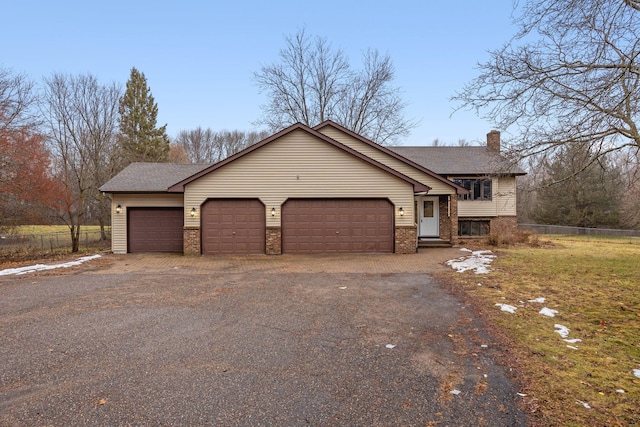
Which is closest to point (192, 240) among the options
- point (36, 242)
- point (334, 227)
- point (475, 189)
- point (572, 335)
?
point (334, 227)

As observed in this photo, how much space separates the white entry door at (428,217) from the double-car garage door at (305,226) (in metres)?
4.71

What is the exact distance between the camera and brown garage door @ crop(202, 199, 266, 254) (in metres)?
14.6

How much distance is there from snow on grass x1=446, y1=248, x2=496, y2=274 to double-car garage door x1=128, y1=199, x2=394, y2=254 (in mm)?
3034

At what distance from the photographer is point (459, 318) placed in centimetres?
609

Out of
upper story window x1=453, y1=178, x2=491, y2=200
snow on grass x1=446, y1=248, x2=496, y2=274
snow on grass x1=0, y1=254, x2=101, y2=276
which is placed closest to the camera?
snow on grass x1=0, y1=254, x2=101, y2=276

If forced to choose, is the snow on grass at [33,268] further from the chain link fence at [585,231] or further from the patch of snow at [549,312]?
the chain link fence at [585,231]

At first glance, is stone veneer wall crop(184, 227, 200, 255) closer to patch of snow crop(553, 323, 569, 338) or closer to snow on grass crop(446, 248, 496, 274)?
snow on grass crop(446, 248, 496, 274)

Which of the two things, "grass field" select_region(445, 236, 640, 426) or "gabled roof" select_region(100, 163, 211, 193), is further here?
"gabled roof" select_region(100, 163, 211, 193)

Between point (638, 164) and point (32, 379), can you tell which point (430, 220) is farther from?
point (32, 379)

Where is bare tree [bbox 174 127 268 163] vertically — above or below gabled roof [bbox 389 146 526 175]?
above

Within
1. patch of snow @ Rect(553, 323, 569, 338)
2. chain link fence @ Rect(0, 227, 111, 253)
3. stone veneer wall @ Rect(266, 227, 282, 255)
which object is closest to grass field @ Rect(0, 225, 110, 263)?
chain link fence @ Rect(0, 227, 111, 253)

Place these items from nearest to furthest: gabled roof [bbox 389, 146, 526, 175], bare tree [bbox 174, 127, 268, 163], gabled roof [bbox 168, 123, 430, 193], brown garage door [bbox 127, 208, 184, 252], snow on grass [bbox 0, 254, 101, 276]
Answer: snow on grass [bbox 0, 254, 101, 276] < gabled roof [bbox 168, 123, 430, 193] < brown garage door [bbox 127, 208, 184, 252] < gabled roof [bbox 389, 146, 526, 175] < bare tree [bbox 174, 127, 268, 163]

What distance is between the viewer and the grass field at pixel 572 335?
324 centimetres

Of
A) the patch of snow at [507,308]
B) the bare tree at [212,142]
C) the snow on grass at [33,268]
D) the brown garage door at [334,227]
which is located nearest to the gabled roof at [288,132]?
the brown garage door at [334,227]
